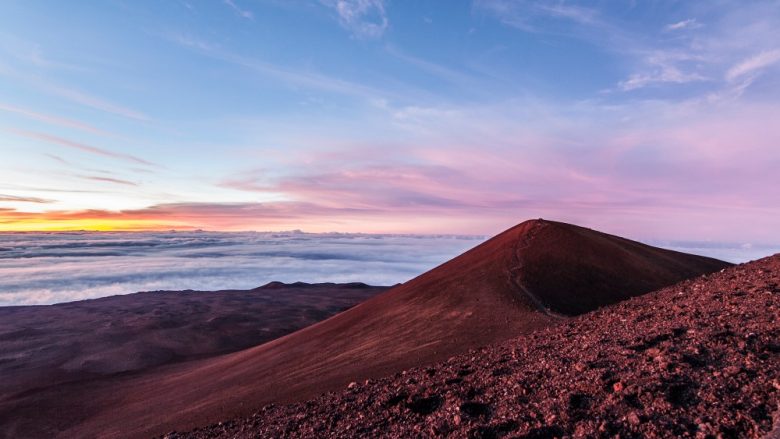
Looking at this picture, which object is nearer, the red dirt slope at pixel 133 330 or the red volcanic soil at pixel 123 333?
the red volcanic soil at pixel 123 333

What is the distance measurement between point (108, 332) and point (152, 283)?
1329 inches

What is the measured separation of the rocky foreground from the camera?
3.87 metres

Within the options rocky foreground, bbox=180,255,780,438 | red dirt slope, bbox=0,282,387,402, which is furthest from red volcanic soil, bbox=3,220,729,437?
red dirt slope, bbox=0,282,387,402

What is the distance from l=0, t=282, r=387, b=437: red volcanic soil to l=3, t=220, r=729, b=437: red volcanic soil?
226cm

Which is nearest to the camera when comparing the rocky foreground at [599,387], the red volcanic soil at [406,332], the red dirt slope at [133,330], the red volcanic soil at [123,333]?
the rocky foreground at [599,387]

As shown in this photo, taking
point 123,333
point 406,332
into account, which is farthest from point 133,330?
point 406,332

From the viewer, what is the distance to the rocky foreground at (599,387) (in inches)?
152

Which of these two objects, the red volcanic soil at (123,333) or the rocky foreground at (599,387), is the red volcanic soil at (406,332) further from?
the red volcanic soil at (123,333)

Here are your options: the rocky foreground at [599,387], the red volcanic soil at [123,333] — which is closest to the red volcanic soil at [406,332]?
the rocky foreground at [599,387]

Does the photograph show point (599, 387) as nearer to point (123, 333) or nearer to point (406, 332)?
point (406, 332)

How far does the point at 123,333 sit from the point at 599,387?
25485mm

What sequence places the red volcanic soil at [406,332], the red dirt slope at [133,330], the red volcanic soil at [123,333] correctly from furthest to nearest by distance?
1. the red dirt slope at [133,330]
2. the red volcanic soil at [123,333]
3. the red volcanic soil at [406,332]

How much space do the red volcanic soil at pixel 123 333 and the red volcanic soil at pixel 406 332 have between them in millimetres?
2264

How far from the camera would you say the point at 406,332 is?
10.8 m
